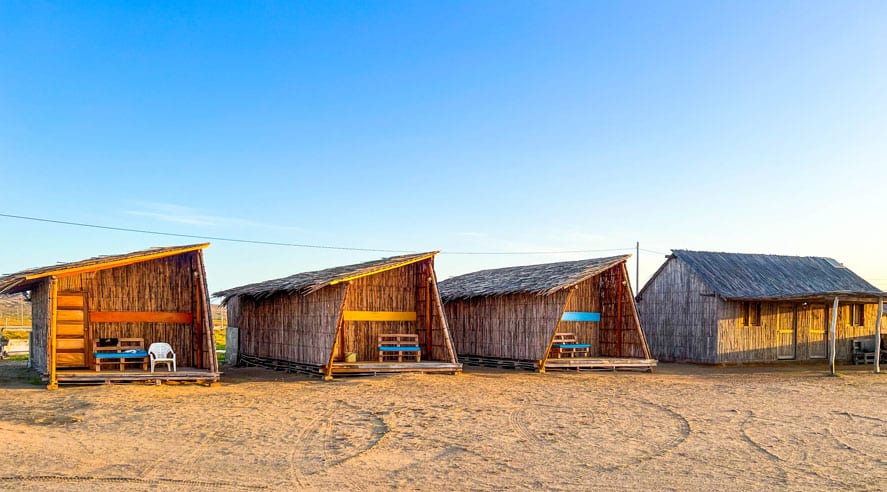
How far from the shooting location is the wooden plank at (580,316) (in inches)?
936

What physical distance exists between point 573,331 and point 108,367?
13.8m

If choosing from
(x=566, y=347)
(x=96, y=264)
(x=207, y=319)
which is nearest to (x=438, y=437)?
(x=207, y=319)

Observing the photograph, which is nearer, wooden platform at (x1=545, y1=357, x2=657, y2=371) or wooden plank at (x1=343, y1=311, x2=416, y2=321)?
wooden plank at (x1=343, y1=311, x2=416, y2=321)

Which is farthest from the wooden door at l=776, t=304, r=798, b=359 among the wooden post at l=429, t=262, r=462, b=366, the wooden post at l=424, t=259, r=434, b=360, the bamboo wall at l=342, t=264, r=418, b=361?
the bamboo wall at l=342, t=264, r=418, b=361

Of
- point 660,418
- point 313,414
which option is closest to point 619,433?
point 660,418

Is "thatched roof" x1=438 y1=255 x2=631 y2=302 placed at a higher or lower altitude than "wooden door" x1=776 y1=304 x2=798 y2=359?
higher

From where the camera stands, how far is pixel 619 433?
36.0ft

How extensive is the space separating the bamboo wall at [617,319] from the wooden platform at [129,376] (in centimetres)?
1243

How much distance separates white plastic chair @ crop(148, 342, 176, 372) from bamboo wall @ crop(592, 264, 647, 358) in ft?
42.9

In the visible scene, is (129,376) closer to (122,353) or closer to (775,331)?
(122,353)

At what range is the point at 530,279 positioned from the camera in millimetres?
23172

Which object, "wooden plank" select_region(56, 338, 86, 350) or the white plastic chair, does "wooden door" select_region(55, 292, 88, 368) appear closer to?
"wooden plank" select_region(56, 338, 86, 350)

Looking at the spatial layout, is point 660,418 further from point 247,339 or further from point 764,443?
point 247,339

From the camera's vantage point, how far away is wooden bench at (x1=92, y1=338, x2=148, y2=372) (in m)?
16.8
